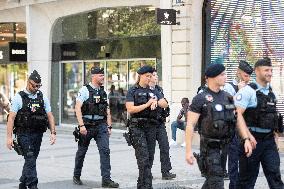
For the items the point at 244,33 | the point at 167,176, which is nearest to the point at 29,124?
the point at 167,176

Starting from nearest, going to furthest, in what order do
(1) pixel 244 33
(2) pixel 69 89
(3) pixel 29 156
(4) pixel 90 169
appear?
(3) pixel 29 156 → (4) pixel 90 169 → (1) pixel 244 33 → (2) pixel 69 89

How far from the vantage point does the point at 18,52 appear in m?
24.4

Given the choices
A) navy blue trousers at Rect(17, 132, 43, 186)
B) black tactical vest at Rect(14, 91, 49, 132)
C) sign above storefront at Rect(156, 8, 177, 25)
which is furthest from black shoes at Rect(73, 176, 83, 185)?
sign above storefront at Rect(156, 8, 177, 25)

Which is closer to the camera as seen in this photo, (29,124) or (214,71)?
(214,71)

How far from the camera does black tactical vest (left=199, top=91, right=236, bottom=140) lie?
6.77 metres

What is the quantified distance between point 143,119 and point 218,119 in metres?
2.15

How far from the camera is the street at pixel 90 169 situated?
9.97m

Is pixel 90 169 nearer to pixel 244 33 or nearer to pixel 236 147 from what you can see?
pixel 236 147

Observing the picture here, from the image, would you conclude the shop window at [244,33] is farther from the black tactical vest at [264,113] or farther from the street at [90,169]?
the black tactical vest at [264,113]

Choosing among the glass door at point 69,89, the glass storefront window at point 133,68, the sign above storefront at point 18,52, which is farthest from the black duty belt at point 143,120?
the sign above storefront at point 18,52

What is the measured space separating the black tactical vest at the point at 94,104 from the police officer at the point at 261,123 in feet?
10.9

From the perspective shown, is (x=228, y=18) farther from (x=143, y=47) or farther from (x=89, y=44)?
(x=89, y=44)

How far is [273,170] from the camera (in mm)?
7031

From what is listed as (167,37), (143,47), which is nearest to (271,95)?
(167,37)
